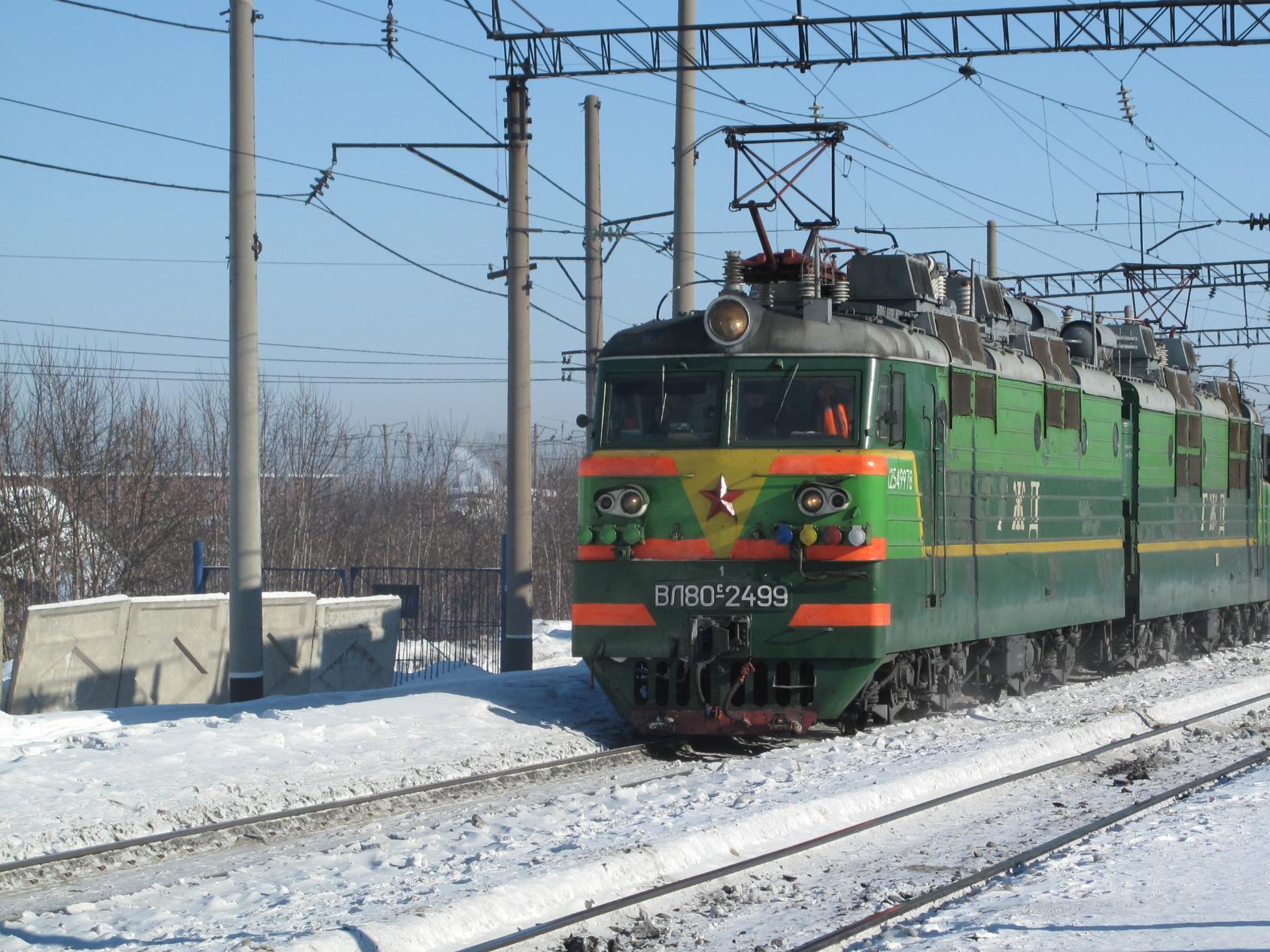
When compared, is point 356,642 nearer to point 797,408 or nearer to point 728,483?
point 728,483

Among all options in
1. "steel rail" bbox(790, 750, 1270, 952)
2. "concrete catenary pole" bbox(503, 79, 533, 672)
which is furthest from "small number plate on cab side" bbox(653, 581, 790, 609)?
"concrete catenary pole" bbox(503, 79, 533, 672)

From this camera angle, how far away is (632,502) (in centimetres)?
1259

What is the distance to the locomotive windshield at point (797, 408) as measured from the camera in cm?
1248

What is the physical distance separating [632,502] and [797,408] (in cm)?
148

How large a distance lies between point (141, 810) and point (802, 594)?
5.08 m

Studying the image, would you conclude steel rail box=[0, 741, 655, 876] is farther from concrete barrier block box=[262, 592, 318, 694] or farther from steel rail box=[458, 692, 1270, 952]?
concrete barrier block box=[262, 592, 318, 694]

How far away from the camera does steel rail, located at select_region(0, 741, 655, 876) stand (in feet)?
28.6

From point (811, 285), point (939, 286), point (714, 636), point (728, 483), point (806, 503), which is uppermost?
point (939, 286)

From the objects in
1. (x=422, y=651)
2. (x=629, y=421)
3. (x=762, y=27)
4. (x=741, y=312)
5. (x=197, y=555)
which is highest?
(x=762, y=27)

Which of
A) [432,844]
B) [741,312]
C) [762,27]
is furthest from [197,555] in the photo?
[432,844]

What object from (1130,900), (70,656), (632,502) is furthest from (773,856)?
(70,656)

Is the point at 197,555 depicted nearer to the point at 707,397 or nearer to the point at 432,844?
the point at 707,397

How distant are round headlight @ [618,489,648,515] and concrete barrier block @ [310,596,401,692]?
9274 millimetres

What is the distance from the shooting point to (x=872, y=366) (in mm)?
12516
